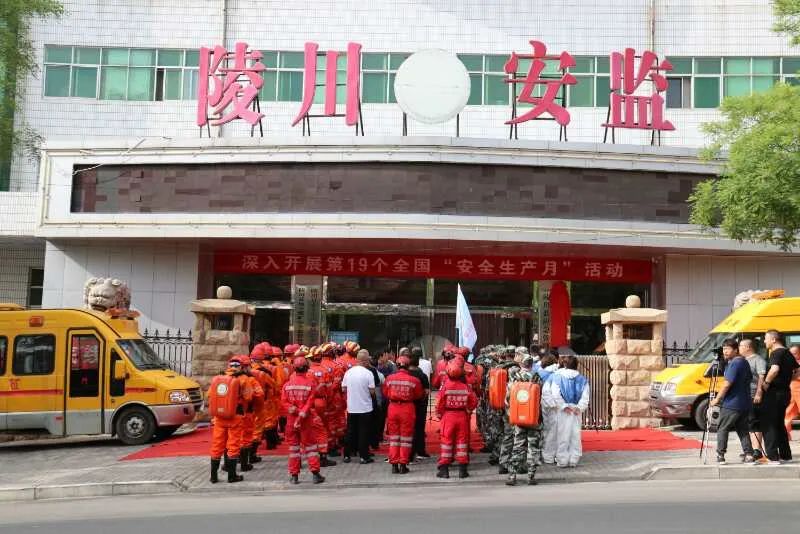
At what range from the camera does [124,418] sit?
16703mm

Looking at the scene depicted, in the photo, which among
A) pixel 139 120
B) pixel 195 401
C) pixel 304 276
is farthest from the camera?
pixel 139 120

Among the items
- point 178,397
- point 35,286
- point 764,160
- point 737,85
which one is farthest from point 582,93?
point 35,286

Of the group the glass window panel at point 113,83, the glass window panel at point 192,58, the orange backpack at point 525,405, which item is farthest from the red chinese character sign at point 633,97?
the glass window panel at point 113,83

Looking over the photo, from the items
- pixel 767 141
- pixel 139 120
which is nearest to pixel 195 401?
pixel 767 141

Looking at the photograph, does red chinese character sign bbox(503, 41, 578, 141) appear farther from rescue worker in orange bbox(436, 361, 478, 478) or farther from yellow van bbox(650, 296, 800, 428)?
rescue worker in orange bbox(436, 361, 478, 478)

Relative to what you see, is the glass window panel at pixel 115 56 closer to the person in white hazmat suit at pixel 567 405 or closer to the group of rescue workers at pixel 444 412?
the group of rescue workers at pixel 444 412

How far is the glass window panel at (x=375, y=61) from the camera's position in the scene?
2923 cm

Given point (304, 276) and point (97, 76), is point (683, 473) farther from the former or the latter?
point (97, 76)

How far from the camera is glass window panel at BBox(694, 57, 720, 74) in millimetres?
29016

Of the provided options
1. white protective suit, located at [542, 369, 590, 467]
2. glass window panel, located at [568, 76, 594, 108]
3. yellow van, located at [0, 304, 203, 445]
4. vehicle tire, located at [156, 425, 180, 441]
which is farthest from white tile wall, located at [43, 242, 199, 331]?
white protective suit, located at [542, 369, 590, 467]

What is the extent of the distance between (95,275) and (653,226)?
14080 millimetres

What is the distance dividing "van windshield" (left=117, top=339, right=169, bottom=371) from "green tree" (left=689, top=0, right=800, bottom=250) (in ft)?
35.9

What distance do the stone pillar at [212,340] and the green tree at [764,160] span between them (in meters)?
10.3

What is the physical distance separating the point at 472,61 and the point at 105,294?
47.4 feet
